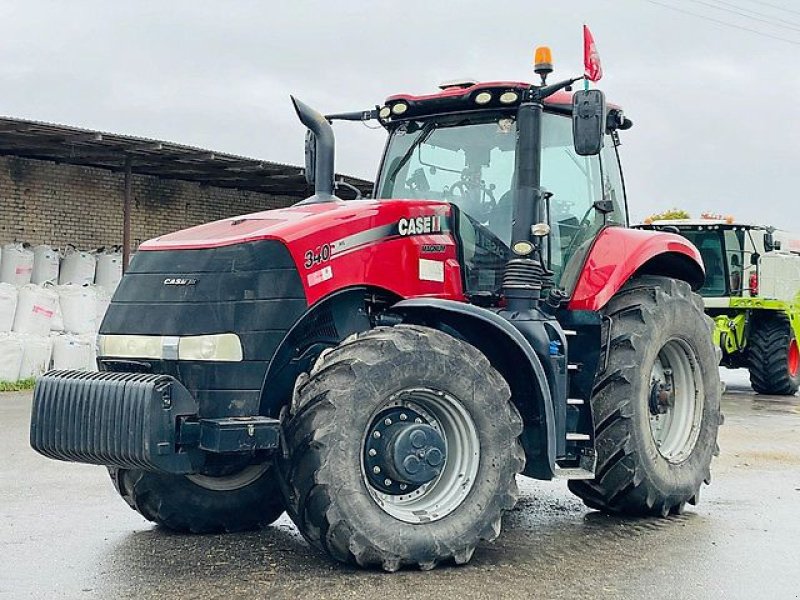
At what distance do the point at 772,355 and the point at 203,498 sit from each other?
12.9 m

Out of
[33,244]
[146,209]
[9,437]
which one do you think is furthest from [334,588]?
[146,209]

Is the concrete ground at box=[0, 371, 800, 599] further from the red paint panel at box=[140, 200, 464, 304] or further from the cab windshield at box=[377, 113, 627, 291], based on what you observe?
the cab windshield at box=[377, 113, 627, 291]

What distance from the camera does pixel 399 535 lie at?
198 inches

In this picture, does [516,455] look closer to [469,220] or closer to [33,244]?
[469,220]

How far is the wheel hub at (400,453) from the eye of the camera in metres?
5.14

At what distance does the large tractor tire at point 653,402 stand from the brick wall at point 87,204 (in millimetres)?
14485

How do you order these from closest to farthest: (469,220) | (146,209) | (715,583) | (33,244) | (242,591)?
(242,591)
(715,583)
(469,220)
(33,244)
(146,209)

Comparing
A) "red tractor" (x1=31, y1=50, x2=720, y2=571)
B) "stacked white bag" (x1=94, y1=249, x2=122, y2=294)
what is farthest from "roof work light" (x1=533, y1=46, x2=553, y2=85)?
"stacked white bag" (x1=94, y1=249, x2=122, y2=294)

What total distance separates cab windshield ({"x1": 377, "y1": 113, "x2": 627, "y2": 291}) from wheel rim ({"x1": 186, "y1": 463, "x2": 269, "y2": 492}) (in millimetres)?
1599

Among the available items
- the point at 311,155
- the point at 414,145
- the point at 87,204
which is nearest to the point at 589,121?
the point at 414,145

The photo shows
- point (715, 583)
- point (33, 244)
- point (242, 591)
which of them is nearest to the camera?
point (242, 591)

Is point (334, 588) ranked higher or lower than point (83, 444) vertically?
lower

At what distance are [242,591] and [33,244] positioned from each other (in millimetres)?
15461

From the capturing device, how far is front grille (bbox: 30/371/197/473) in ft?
15.9
